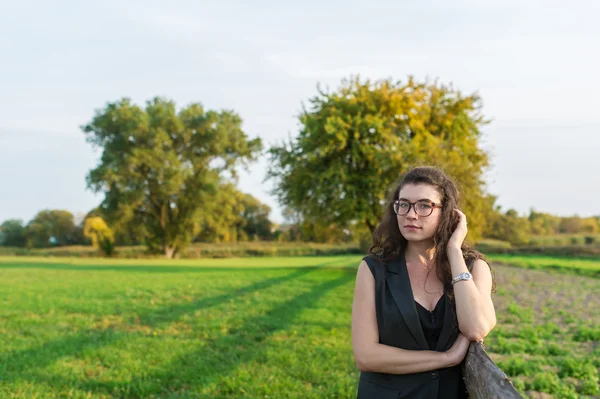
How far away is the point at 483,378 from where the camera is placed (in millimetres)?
2369

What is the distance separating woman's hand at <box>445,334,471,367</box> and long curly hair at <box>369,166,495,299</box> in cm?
27

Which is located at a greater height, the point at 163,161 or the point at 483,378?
the point at 163,161

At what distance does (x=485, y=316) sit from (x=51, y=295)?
1610 centimetres

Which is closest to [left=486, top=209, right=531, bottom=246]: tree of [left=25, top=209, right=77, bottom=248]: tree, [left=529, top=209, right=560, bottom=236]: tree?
[left=529, top=209, right=560, bottom=236]: tree

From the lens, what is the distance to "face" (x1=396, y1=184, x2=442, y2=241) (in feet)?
9.77

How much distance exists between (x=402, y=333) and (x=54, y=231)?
272 ft

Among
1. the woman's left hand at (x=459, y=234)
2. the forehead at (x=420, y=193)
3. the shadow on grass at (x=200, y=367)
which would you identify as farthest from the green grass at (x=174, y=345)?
the forehead at (x=420, y=193)

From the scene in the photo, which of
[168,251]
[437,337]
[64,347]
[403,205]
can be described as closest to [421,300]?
[437,337]

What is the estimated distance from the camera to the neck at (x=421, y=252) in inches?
122

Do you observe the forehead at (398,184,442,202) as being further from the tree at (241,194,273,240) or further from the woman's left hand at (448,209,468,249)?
the tree at (241,194,273,240)

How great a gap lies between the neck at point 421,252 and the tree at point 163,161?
151ft

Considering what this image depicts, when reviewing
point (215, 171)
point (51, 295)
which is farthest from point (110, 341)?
point (215, 171)

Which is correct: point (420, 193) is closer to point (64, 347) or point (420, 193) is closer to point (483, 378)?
point (483, 378)

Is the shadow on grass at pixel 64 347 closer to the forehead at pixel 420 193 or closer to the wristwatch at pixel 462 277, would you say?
the forehead at pixel 420 193
